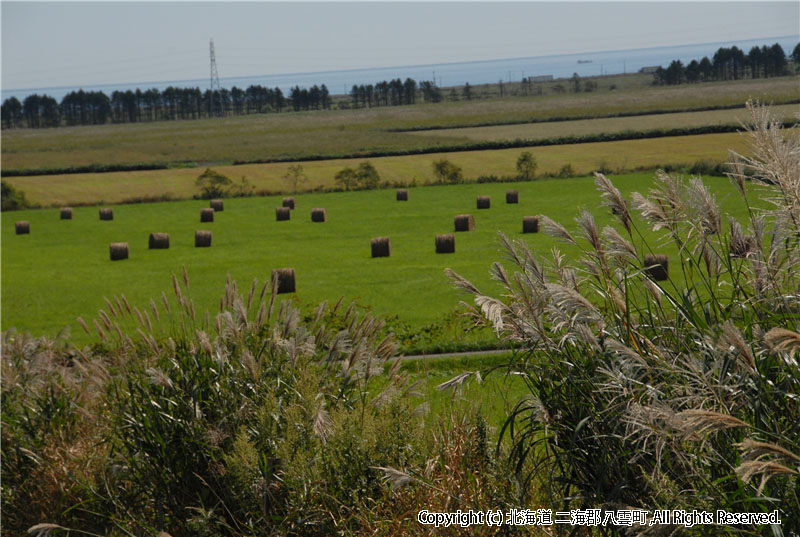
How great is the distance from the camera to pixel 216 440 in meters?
5.49

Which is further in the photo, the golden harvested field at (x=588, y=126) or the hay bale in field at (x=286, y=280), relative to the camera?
the golden harvested field at (x=588, y=126)

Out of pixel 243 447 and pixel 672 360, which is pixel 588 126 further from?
pixel 672 360

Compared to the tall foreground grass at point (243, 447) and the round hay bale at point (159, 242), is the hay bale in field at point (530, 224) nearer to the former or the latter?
the round hay bale at point (159, 242)

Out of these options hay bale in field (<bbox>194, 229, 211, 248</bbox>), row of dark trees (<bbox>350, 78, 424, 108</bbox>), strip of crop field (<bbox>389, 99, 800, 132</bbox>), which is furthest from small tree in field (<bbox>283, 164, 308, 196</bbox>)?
row of dark trees (<bbox>350, 78, 424, 108</bbox>)

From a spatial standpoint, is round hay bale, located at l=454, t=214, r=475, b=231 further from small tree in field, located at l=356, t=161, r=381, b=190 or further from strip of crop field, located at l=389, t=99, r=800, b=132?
strip of crop field, located at l=389, t=99, r=800, b=132

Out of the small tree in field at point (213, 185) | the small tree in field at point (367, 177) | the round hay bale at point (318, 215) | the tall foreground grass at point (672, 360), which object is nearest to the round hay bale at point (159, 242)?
the round hay bale at point (318, 215)

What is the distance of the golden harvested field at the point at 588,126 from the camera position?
240 feet

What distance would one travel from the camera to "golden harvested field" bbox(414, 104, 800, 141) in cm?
7300

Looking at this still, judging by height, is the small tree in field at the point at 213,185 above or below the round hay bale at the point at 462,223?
above

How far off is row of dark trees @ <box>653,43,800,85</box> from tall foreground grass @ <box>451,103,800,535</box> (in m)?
88.2

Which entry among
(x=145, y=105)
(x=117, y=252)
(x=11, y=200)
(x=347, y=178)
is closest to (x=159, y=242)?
(x=117, y=252)

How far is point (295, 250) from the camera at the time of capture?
29.4 m

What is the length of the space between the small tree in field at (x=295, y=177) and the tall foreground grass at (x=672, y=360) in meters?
48.2

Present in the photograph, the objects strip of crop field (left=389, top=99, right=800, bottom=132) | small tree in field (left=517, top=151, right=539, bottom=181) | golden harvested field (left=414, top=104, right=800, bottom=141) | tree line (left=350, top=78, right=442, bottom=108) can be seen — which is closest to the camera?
small tree in field (left=517, top=151, right=539, bottom=181)
